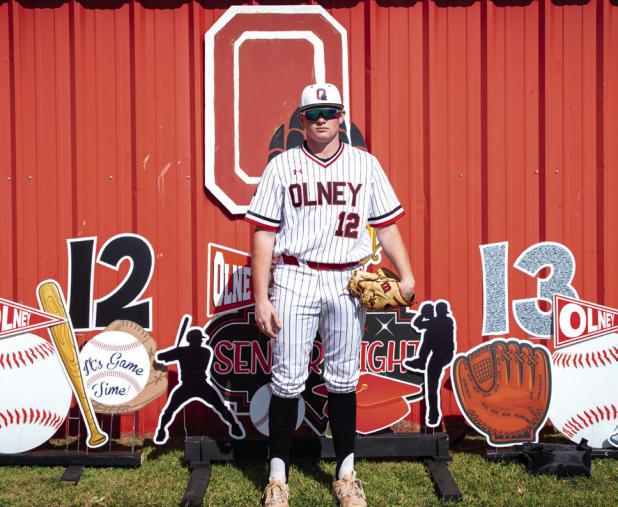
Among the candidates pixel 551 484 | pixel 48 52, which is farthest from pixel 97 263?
pixel 551 484

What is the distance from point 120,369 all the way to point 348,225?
1.44 metres

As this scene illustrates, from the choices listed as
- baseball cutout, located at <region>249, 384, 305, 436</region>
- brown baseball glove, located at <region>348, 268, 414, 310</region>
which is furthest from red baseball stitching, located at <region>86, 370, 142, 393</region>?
brown baseball glove, located at <region>348, 268, 414, 310</region>

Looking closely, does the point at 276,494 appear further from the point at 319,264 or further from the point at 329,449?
the point at 319,264

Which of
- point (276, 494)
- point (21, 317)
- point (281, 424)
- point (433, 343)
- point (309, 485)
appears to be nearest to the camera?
point (276, 494)

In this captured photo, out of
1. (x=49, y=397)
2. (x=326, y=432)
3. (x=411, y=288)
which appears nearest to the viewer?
(x=411, y=288)

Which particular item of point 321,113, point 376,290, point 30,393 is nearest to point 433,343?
point 376,290

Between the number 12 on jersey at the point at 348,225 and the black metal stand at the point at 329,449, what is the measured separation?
1.17 metres

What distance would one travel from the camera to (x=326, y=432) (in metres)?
3.72

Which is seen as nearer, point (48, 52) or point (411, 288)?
point (411, 288)

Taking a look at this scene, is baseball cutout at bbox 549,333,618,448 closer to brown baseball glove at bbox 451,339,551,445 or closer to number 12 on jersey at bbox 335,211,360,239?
brown baseball glove at bbox 451,339,551,445

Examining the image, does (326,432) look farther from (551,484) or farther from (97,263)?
(97,263)

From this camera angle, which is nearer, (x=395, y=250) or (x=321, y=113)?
(x=321, y=113)

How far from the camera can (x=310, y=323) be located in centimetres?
302

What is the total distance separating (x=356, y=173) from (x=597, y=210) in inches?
62.1
